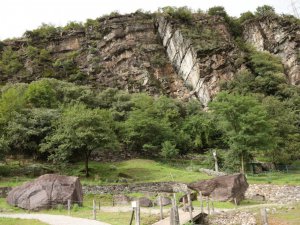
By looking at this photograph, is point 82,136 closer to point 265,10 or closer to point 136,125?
point 136,125

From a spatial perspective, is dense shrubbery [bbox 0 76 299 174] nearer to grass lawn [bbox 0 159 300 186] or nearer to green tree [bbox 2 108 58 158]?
green tree [bbox 2 108 58 158]

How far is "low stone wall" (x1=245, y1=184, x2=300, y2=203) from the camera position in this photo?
92.4ft

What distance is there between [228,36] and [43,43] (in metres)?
41.7

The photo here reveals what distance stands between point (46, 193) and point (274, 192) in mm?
18146

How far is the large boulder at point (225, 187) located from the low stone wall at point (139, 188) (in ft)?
12.3

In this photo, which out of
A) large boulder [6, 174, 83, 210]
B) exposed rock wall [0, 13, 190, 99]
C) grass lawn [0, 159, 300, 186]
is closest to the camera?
large boulder [6, 174, 83, 210]

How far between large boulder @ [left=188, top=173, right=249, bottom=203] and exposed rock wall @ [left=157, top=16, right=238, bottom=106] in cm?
3955

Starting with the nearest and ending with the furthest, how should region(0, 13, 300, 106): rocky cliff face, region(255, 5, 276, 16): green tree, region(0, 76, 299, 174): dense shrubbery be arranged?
region(0, 76, 299, 174): dense shrubbery
region(0, 13, 300, 106): rocky cliff face
region(255, 5, 276, 16): green tree

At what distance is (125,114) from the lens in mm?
56531

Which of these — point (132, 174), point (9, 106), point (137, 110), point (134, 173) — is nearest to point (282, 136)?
point (137, 110)

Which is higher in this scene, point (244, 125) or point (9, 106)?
point (9, 106)

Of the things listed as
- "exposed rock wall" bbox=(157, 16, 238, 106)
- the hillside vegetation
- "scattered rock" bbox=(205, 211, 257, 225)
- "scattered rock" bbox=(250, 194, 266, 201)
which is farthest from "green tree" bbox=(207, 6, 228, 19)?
"scattered rock" bbox=(205, 211, 257, 225)

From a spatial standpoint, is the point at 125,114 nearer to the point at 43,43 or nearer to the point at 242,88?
the point at 242,88

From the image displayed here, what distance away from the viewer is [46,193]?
23969 mm
